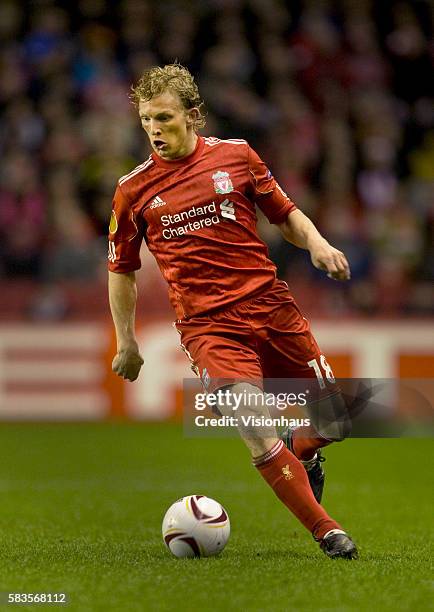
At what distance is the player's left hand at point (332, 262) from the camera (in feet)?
15.8

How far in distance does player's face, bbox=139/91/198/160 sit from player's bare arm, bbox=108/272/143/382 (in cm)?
60

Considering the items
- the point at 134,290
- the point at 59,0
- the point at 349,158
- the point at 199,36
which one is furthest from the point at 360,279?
the point at 134,290

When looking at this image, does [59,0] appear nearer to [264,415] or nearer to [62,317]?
[62,317]

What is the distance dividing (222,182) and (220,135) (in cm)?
741

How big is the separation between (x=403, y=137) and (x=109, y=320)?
4727 mm

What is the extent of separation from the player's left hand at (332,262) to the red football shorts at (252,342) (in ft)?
1.55

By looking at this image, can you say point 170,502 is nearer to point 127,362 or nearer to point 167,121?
point 127,362

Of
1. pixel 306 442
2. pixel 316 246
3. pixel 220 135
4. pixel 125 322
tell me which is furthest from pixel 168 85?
pixel 220 135

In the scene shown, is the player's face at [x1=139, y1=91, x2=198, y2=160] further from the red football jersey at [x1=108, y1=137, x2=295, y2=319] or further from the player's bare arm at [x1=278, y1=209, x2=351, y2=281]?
the player's bare arm at [x1=278, y1=209, x2=351, y2=281]

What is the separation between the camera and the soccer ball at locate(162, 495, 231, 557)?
516 cm

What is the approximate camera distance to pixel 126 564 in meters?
4.96

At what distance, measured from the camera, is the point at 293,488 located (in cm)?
499

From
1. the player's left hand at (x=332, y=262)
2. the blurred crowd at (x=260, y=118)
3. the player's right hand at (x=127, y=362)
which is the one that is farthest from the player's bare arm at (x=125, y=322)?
the blurred crowd at (x=260, y=118)

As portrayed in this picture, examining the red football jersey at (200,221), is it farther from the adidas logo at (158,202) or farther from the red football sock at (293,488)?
the red football sock at (293,488)
